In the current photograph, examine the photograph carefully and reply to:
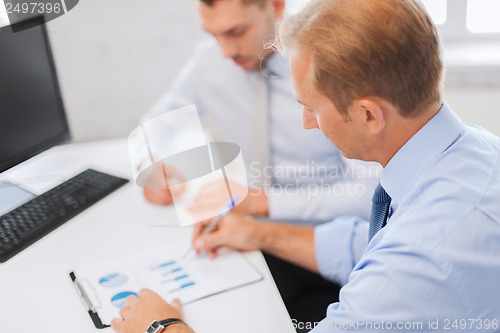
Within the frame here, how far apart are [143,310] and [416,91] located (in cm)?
59

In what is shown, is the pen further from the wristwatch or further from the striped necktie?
the striped necktie

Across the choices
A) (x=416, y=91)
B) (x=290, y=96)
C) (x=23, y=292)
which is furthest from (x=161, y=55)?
(x=416, y=91)

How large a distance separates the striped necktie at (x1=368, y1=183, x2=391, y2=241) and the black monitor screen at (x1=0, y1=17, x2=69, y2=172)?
843 mm

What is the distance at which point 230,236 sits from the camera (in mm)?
1154

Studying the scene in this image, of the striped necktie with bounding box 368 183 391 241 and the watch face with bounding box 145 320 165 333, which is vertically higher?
the striped necktie with bounding box 368 183 391 241

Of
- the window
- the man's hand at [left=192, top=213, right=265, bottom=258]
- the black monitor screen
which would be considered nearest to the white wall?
the black monitor screen

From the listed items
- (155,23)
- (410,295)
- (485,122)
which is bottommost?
(485,122)

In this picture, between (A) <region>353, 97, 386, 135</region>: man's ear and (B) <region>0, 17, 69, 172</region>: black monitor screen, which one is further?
(B) <region>0, 17, 69, 172</region>: black monitor screen

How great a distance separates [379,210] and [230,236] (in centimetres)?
33

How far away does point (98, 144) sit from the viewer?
1674mm

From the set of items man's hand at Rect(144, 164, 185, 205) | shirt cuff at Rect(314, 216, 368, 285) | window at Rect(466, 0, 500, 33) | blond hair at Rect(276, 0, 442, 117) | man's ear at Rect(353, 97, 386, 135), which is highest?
blond hair at Rect(276, 0, 442, 117)

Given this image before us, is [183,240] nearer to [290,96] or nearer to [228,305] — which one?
[228,305]

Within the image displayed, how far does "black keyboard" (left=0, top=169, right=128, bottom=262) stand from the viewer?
3.88ft

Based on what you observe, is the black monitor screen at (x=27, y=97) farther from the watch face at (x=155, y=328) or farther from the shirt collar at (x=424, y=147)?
the shirt collar at (x=424, y=147)
